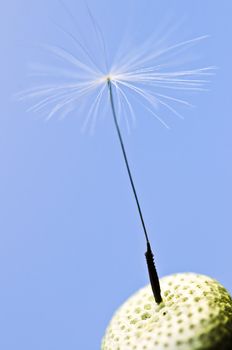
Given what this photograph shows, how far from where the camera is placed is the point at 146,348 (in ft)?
3.62

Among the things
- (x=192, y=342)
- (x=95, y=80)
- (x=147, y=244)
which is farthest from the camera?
(x=95, y=80)

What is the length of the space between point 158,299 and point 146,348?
136mm

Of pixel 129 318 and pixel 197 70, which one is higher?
pixel 197 70

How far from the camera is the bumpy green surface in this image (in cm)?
108

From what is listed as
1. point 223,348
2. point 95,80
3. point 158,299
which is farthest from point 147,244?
point 95,80

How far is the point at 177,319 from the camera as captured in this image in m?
1.12

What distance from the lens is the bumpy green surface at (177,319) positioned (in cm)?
108

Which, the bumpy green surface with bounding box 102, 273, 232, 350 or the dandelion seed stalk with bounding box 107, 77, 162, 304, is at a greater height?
the dandelion seed stalk with bounding box 107, 77, 162, 304

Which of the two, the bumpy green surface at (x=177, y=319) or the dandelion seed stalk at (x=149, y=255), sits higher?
the dandelion seed stalk at (x=149, y=255)

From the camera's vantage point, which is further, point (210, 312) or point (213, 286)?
point (213, 286)

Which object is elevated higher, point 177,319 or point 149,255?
point 149,255

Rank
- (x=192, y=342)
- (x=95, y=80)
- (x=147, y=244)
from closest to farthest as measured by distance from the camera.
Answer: (x=192, y=342)
(x=147, y=244)
(x=95, y=80)

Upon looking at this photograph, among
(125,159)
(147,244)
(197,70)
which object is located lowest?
(147,244)

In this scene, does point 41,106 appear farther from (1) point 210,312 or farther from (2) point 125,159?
(1) point 210,312
